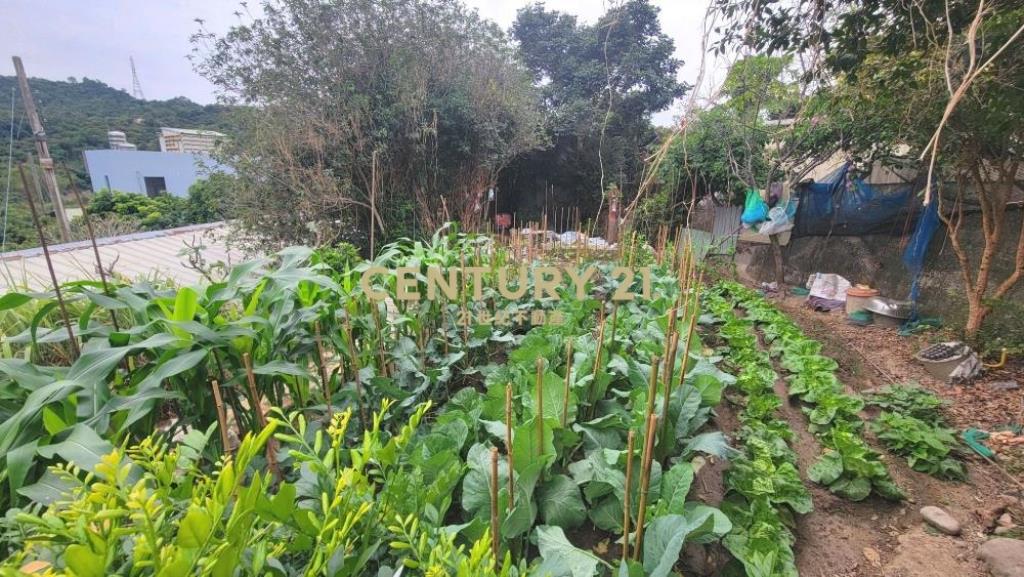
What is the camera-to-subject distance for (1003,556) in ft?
4.01

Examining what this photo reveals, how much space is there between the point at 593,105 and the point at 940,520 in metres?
9.50

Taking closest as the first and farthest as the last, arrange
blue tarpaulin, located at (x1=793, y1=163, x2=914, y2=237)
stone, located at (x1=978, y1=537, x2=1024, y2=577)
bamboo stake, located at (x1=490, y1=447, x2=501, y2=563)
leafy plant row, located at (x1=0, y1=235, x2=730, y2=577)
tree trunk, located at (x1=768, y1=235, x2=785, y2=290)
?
leafy plant row, located at (x1=0, y1=235, x2=730, y2=577) < bamboo stake, located at (x1=490, y1=447, x2=501, y2=563) < stone, located at (x1=978, y1=537, x2=1024, y2=577) < blue tarpaulin, located at (x1=793, y1=163, x2=914, y2=237) < tree trunk, located at (x1=768, y1=235, x2=785, y2=290)

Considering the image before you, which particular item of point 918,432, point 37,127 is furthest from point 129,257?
point 918,432

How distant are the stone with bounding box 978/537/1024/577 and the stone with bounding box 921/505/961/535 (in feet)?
0.24

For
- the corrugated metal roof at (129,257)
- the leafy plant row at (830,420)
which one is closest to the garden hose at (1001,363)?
the leafy plant row at (830,420)

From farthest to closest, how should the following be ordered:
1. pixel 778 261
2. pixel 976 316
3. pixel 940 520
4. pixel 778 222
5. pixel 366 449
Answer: pixel 778 261 → pixel 778 222 → pixel 976 316 → pixel 940 520 → pixel 366 449

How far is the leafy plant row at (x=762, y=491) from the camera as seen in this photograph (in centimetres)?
102

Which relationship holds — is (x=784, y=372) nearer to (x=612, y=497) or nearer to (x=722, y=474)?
(x=722, y=474)

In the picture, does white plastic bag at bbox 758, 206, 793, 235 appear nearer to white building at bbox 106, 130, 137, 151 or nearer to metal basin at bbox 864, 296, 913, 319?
metal basin at bbox 864, 296, 913, 319

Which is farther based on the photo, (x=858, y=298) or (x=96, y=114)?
(x=96, y=114)

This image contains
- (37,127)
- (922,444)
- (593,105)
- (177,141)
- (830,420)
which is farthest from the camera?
(177,141)

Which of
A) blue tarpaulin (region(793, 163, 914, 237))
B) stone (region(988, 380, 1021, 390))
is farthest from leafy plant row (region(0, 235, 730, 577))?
blue tarpaulin (region(793, 163, 914, 237))

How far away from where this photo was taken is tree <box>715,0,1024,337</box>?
1.84m

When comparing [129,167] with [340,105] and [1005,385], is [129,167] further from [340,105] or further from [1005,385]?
[1005,385]
